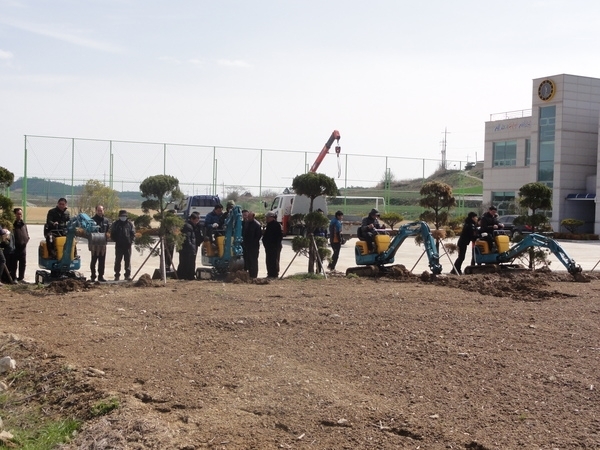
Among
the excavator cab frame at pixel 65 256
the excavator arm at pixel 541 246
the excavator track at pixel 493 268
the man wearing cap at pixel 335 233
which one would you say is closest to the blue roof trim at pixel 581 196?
the excavator track at pixel 493 268

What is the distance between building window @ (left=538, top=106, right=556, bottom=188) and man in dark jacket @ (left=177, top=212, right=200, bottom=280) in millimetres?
40225

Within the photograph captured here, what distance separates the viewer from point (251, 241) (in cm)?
1719

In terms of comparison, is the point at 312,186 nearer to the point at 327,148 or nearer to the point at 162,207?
the point at 162,207

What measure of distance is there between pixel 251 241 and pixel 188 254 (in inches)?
55.8

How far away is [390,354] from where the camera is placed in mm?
8586

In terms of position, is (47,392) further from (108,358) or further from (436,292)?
(436,292)

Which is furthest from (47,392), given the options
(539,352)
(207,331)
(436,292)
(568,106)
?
(568,106)

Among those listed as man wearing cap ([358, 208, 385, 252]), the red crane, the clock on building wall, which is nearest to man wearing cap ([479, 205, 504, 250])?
man wearing cap ([358, 208, 385, 252])

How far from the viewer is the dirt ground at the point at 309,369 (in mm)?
6207

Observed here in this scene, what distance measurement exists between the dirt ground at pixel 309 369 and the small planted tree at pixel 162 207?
2.77m

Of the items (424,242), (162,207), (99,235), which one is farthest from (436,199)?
(99,235)

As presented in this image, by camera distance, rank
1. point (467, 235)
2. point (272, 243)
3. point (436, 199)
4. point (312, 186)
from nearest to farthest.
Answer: point (272, 243) → point (312, 186) → point (467, 235) → point (436, 199)

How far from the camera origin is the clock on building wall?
51562 millimetres

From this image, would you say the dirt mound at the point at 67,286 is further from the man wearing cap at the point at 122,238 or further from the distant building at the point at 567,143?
the distant building at the point at 567,143
